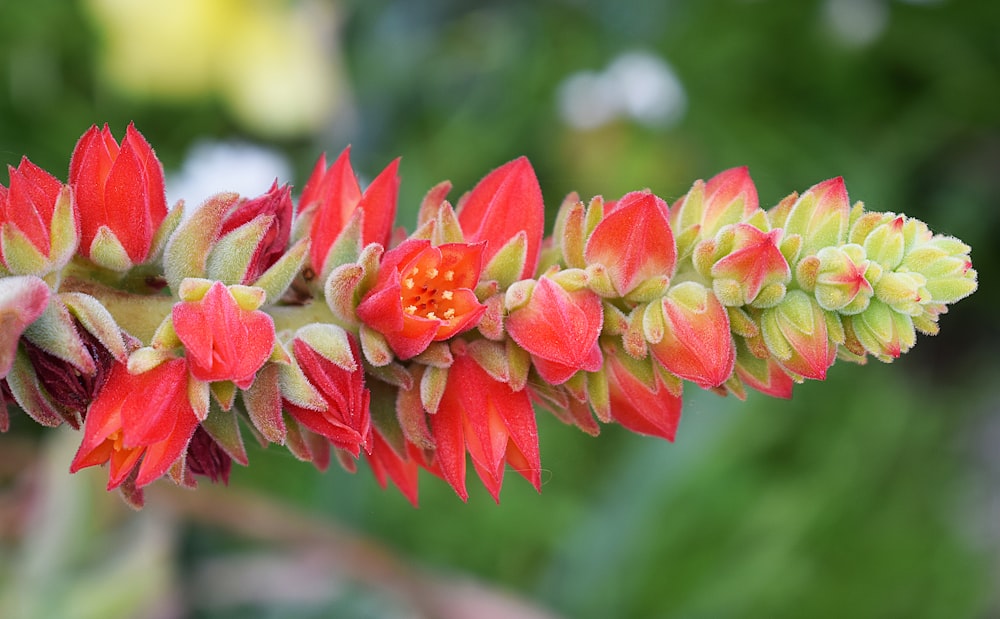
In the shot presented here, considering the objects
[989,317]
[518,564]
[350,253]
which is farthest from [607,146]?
[350,253]

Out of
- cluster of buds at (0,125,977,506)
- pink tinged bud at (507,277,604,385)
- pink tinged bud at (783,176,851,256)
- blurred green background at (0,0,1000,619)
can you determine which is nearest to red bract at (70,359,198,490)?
cluster of buds at (0,125,977,506)

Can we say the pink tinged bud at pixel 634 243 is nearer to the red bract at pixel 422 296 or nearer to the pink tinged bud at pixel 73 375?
the red bract at pixel 422 296

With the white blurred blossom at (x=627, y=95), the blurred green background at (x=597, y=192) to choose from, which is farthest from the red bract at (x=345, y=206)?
the white blurred blossom at (x=627, y=95)

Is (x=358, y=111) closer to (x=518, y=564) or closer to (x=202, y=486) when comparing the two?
(x=202, y=486)

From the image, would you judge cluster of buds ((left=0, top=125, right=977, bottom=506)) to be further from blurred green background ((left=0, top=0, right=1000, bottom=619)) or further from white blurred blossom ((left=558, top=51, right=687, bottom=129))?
white blurred blossom ((left=558, top=51, right=687, bottom=129))

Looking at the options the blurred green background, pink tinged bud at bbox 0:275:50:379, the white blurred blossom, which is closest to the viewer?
pink tinged bud at bbox 0:275:50:379

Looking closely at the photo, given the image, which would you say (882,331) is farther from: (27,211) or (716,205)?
(27,211)
